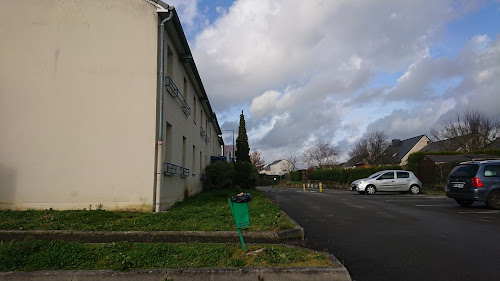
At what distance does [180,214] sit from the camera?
8375 millimetres

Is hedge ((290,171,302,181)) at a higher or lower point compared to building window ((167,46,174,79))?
lower

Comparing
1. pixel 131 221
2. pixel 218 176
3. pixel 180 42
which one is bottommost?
pixel 131 221

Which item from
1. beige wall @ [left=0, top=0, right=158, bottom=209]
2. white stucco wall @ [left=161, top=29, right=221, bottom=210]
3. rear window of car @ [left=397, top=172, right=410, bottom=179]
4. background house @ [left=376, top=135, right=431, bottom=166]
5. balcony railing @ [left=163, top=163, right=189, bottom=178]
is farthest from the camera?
background house @ [left=376, top=135, right=431, bottom=166]

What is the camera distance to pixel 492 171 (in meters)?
11.2

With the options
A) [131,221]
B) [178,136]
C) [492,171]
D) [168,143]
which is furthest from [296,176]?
[131,221]

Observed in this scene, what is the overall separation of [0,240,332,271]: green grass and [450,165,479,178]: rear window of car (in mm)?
9274

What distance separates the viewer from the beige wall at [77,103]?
8781 mm

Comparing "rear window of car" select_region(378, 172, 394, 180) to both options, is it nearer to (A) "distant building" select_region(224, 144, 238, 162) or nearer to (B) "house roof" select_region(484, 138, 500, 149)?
(A) "distant building" select_region(224, 144, 238, 162)

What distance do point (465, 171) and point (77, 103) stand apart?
13.0 metres

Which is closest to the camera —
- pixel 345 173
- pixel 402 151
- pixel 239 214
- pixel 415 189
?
pixel 239 214

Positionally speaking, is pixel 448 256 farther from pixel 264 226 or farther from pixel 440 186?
pixel 440 186

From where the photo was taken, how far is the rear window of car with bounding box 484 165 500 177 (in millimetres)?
11102

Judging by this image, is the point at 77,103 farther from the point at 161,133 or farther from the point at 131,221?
the point at 131,221

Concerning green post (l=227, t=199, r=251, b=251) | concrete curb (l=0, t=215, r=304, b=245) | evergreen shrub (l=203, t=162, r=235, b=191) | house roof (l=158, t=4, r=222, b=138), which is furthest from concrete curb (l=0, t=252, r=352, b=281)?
evergreen shrub (l=203, t=162, r=235, b=191)
